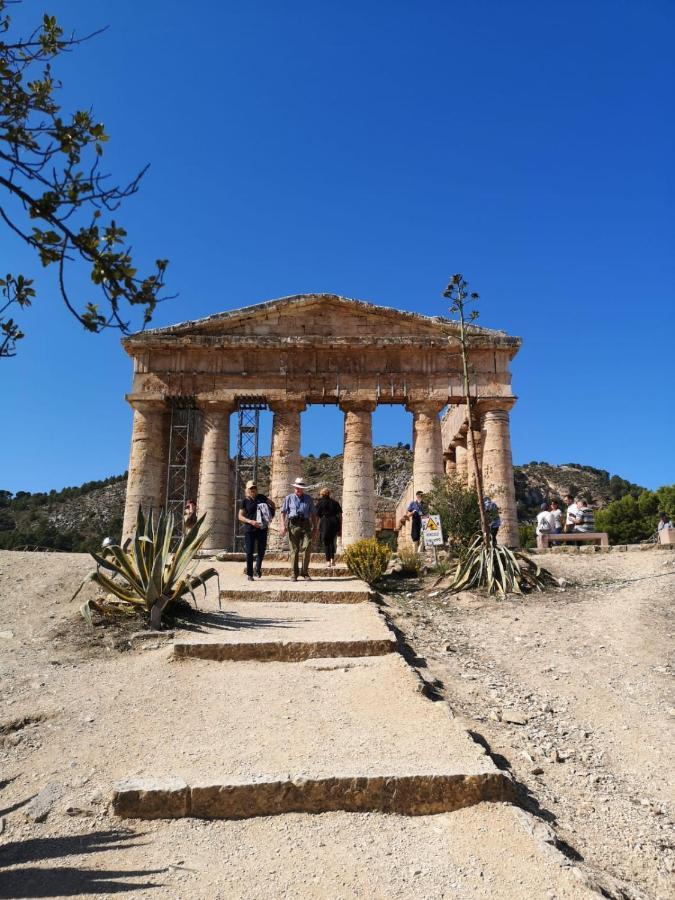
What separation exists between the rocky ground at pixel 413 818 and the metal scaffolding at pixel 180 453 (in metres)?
12.5

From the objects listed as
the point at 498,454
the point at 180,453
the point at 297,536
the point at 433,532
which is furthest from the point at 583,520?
the point at 180,453

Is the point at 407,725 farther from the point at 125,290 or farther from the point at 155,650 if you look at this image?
the point at 125,290

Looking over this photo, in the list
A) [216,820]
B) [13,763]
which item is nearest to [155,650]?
[13,763]

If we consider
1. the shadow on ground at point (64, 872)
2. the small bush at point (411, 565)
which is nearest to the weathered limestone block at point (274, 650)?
the shadow on ground at point (64, 872)

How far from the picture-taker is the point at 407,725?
4.49 m

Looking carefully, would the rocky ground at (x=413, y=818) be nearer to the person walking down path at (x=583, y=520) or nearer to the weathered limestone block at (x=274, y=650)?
the weathered limestone block at (x=274, y=650)

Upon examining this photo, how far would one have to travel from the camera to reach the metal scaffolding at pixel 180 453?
67.6 feet

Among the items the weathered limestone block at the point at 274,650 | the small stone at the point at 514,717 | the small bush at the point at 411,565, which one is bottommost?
the small stone at the point at 514,717

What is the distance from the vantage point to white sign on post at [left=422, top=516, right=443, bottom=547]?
42.1 feet

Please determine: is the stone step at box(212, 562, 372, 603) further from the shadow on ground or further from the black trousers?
the shadow on ground

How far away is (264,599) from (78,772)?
5.70 metres

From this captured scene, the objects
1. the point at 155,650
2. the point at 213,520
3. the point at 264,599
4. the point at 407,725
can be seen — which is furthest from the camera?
the point at 213,520

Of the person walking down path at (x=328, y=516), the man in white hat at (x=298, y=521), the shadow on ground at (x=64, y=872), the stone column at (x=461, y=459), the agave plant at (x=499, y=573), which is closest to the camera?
the shadow on ground at (x=64, y=872)

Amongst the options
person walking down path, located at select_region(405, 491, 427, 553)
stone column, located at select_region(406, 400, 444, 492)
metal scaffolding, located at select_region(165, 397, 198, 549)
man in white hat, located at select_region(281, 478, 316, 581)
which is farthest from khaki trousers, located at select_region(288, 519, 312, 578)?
metal scaffolding, located at select_region(165, 397, 198, 549)
